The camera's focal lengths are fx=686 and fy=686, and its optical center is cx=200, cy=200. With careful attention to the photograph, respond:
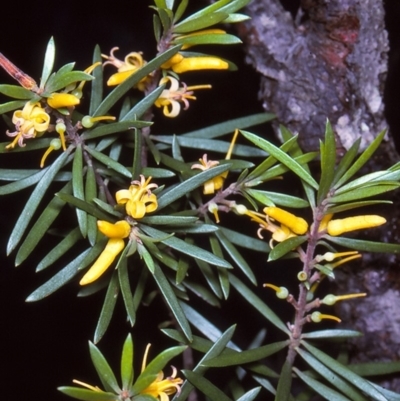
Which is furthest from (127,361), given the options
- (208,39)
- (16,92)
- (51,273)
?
(51,273)

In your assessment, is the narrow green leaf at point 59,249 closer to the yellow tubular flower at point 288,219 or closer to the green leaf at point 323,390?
the yellow tubular flower at point 288,219

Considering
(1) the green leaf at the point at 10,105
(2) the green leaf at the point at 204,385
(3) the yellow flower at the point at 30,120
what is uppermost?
(1) the green leaf at the point at 10,105

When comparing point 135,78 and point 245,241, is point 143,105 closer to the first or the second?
point 135,78

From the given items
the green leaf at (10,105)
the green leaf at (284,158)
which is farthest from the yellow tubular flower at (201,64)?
the green leaf at (10,105)

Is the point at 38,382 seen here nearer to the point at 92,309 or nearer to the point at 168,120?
the point at 92,309

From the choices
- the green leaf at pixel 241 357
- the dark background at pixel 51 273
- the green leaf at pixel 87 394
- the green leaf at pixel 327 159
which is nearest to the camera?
the green leaf at pixel 87 394

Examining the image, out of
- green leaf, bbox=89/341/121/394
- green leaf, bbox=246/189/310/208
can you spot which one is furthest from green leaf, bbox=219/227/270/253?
green leaf, bbox=89/341/121/394

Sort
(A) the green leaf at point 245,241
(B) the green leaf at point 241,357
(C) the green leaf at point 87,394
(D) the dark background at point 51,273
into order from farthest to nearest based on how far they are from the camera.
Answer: (D) the dark background at point 51,273 → (A) the green leaf at point 245,241 → (B) the green leaf at point 241,357 → (C) the green leaf at point 87,394
